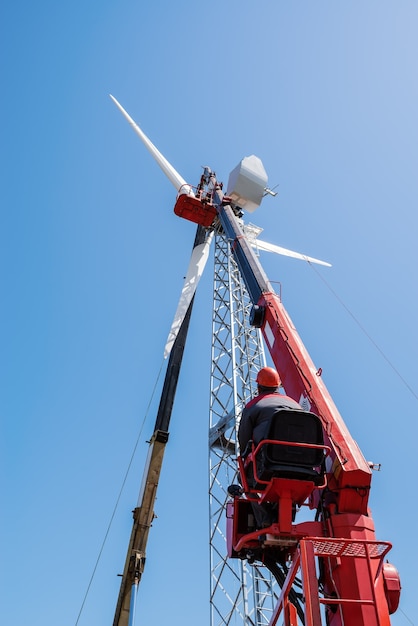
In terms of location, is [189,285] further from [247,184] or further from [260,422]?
[260,422]

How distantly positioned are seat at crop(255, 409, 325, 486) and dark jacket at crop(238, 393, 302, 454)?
149mm

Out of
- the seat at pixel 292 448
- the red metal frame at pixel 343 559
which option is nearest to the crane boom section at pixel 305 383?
the seat at pixel 292 448

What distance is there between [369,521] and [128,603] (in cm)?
577

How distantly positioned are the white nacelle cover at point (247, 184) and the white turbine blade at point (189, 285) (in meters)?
2.12

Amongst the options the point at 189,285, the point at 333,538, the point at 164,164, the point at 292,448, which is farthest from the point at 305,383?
the point at 164,164

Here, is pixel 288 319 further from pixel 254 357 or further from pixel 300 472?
pixel 254 357

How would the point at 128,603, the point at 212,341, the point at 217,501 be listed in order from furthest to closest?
the point at 212,341 < the point at 217,501 < the point at 128,603

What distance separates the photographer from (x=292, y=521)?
18.8 ft

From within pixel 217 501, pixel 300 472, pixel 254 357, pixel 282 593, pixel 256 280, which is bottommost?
pixel 282 593

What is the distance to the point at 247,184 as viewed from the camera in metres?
18.9

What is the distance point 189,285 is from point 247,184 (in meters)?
5.90

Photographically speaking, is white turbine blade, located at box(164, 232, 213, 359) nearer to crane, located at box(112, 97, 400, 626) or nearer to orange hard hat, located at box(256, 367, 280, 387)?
crane, located at box(112, 97, 400, 626)

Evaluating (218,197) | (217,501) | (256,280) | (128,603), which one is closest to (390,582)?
(128,603)

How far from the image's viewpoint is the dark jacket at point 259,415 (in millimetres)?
5702
